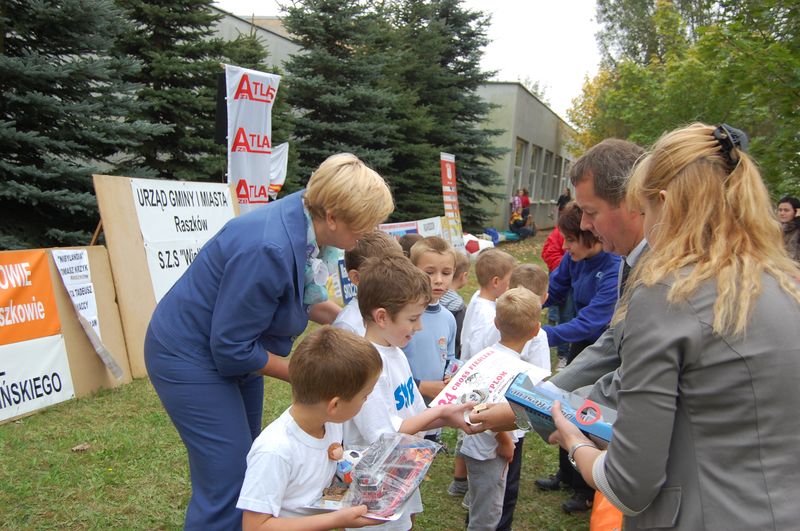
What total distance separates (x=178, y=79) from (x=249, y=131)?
9.43ft

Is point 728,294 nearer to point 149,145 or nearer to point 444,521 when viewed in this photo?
point 444,521

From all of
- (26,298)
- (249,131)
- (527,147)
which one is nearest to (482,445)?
(26,298)

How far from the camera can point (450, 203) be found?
587 inches

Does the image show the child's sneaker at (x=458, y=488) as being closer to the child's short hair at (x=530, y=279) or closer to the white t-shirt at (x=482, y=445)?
the white t-shirt at (x=482, y=445)

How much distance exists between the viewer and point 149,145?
955cm

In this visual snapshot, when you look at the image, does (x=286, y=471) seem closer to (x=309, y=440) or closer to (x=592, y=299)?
(x=309, y=440)

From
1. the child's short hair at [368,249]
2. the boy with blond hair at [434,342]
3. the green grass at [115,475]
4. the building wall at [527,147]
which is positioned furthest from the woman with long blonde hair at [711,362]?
the building wall at [527,147]

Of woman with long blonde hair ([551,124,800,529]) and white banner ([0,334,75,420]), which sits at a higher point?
woman with long blonde hair ([551,124,800,529])

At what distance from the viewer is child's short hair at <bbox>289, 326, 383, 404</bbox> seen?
2.04 m

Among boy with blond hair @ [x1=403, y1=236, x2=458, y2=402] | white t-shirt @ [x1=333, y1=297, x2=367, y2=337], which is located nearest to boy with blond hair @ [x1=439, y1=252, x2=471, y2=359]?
boy with blond hair @ [x1=403, y1=236, x2=458, y2=402]

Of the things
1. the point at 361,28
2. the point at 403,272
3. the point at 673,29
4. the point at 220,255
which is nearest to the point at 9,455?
the point at 220,255

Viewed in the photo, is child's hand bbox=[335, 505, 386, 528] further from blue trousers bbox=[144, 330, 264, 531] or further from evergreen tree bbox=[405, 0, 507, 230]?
evergreen tree bbox=[405, 0, 507, 230]

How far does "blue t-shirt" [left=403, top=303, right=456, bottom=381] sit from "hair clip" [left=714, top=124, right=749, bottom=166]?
6.73ft

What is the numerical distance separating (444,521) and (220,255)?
2445 mm
